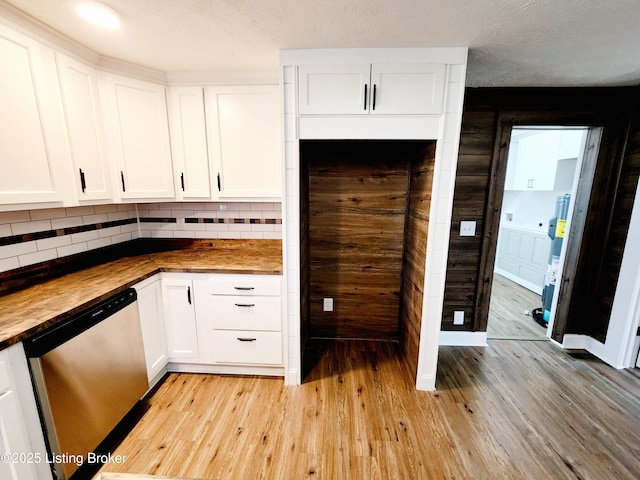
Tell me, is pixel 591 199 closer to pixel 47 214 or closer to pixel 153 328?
pixel 153 328

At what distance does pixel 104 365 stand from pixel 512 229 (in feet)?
17.9

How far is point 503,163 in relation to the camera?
234cm

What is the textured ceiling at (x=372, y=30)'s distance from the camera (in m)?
1.28

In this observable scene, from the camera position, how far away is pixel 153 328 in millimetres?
1982

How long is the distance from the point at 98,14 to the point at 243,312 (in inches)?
76.6

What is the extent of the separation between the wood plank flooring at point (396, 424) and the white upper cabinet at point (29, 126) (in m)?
1.59

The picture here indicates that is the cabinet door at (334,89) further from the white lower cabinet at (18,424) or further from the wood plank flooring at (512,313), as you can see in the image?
the wood plank flooring at (512,313)

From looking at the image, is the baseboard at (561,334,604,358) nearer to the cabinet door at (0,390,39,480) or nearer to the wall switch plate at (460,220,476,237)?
the wall switch plate at (460,220,476,237)

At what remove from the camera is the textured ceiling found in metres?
1.28

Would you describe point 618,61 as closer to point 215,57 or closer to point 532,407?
point 532,407

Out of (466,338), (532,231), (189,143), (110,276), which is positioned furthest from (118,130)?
(532,231)

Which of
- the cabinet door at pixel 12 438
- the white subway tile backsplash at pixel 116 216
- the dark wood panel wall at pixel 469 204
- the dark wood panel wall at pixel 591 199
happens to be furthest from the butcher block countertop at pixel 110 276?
the dark wood panel wall at pixel 591 199

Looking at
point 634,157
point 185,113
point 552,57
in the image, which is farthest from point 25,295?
point 634,157

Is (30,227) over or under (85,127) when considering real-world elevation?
under
